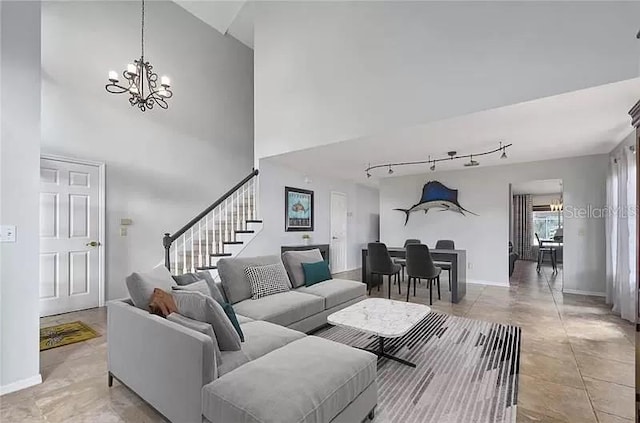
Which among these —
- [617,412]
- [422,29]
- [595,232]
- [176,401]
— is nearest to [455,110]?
[422,29]

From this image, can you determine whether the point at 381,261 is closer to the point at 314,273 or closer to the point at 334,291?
the point at 314,273

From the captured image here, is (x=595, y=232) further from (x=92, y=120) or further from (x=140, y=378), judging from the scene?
(x=92, y=120)

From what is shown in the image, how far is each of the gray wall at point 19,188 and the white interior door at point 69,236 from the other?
219cm

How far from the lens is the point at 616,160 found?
4.39 meters

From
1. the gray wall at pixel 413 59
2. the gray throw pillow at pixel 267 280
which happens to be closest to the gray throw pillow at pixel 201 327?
the gray throw pillow at pixel 267 280

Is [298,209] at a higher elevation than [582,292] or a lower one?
higher

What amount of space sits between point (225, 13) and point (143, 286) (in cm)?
606

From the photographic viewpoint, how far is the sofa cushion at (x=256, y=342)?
5.89 ft

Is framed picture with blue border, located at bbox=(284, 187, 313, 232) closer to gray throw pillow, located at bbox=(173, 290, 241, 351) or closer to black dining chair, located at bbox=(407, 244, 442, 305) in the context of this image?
black dining chair, located at bbox=(407, 244, 442, 305)

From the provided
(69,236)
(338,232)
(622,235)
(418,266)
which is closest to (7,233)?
(69,236)

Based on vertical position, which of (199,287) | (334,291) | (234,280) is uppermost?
(199,287)

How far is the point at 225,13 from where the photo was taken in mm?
6227

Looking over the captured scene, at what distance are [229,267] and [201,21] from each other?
5482 millimetres

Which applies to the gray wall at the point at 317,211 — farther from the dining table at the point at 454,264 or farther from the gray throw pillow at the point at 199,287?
the gray throw pillow at the point at 199,287
